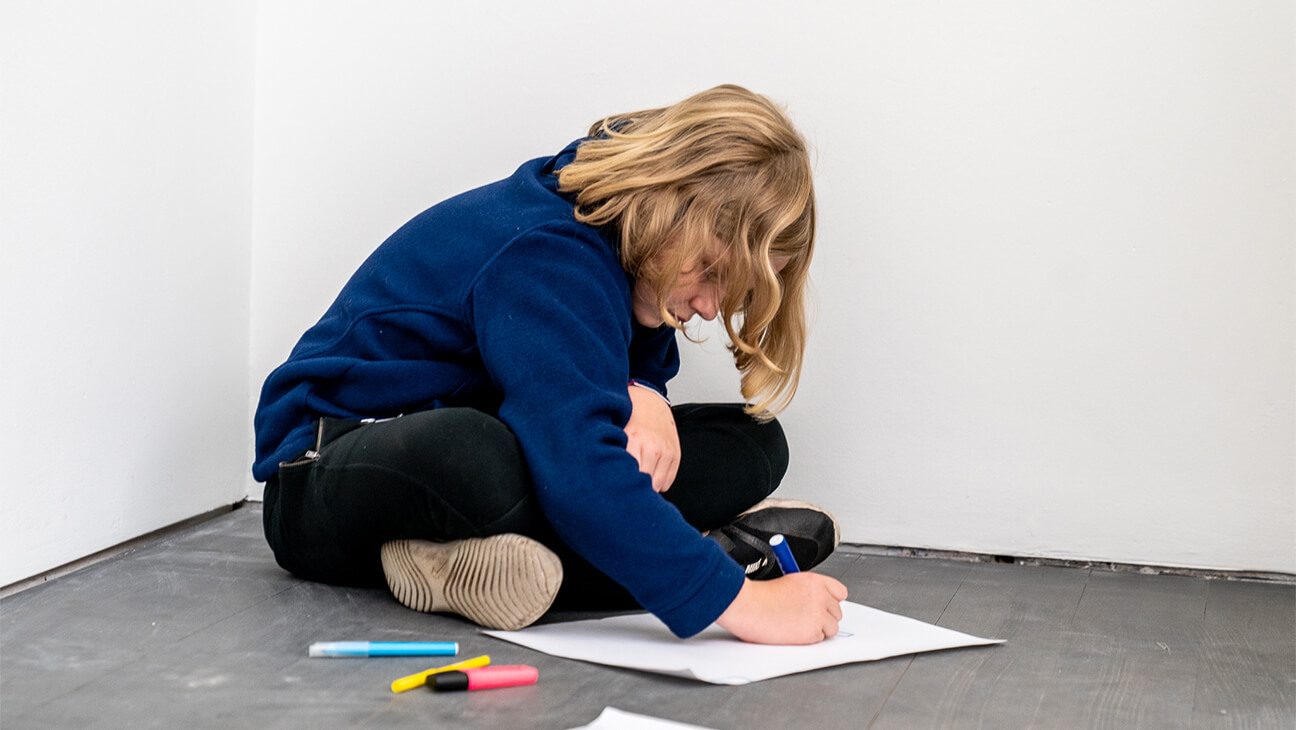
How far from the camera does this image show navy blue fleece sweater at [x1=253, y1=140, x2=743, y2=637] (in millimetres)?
822

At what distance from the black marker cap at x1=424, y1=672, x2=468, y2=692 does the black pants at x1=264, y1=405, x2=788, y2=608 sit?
156mm

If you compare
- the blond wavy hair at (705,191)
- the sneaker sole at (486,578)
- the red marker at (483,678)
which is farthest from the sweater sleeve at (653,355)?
the red marker at (483,678)

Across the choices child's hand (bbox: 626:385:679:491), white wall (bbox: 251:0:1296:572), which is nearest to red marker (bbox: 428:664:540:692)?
child's hand (bbox: 626:385:679:491)

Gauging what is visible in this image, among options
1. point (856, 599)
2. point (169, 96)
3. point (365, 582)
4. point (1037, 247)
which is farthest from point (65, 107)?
point (1037, 247)

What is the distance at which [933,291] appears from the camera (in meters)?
1.28

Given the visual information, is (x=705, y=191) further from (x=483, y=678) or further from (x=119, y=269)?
(x=119, y=269)

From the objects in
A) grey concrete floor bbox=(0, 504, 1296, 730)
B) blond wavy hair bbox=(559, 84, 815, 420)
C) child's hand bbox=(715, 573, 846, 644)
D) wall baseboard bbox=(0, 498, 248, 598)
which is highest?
blond wavy hair bbox=(559, 84, 815, 420)

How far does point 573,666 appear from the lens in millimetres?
823

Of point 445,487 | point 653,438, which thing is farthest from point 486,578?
point 653,438

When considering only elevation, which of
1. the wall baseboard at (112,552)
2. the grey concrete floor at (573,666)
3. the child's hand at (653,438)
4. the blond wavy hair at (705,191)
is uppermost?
the blond wavy hair at (705,191)

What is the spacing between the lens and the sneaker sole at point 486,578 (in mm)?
878

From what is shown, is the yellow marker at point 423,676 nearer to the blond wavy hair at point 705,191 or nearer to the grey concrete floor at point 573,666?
the grey concrete floor at point 573,666

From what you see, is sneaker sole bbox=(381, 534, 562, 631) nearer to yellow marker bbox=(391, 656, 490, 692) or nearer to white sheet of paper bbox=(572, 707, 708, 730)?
yellow marker bbox=(391, 656, 490, 692)

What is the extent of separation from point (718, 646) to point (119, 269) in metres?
0.74
